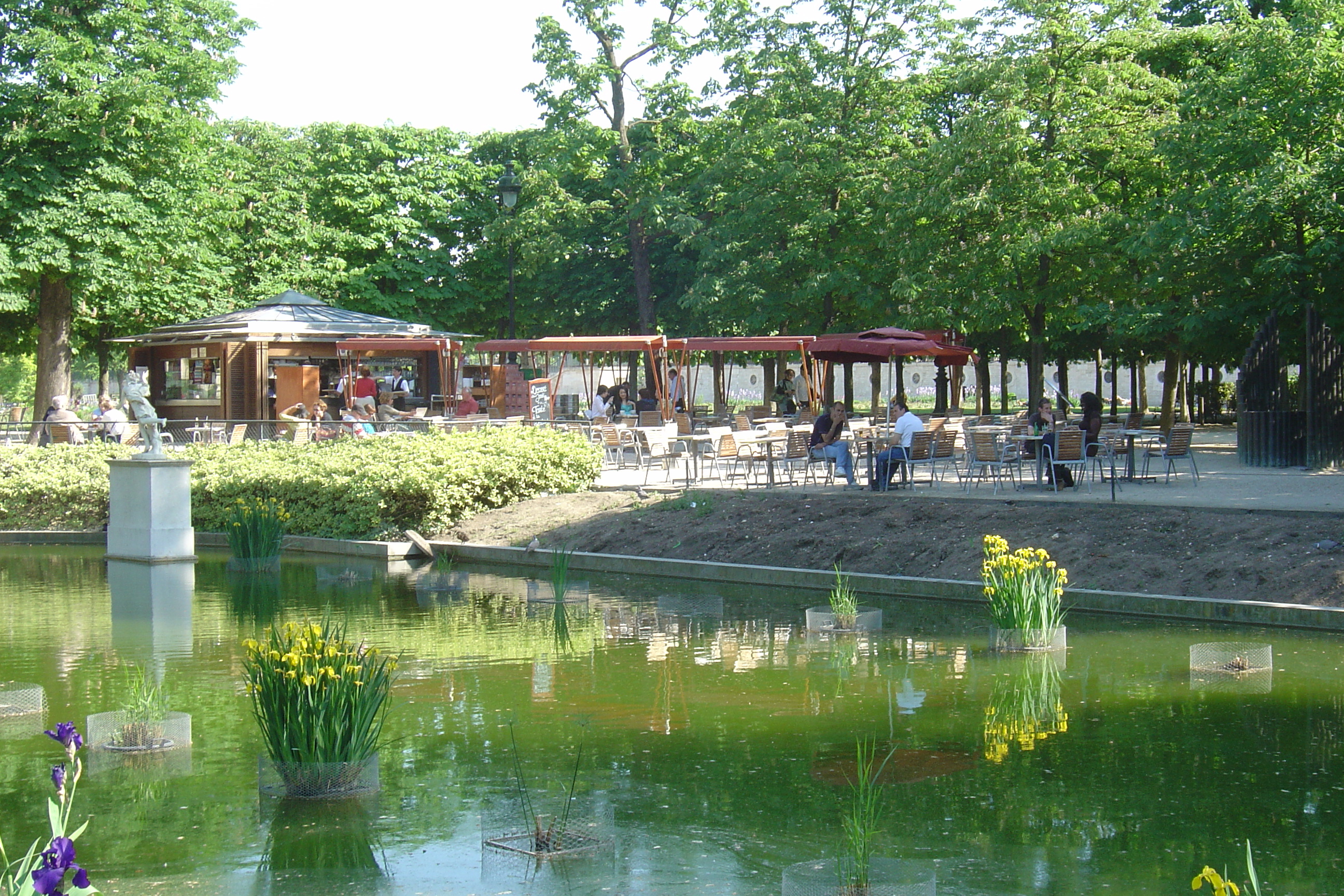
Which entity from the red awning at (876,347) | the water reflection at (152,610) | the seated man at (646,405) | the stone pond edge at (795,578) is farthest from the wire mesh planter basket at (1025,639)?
the seated man at (646,405)

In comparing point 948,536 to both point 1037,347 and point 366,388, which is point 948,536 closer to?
point 1037,347

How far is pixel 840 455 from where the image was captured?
19.3 meters

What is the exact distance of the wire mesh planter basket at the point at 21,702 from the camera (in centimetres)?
855

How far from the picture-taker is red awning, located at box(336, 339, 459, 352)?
3669 cm

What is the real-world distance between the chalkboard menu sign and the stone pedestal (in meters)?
14.1

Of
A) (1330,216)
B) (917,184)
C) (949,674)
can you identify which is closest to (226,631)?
(949,674)

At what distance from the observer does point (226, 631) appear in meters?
11.8

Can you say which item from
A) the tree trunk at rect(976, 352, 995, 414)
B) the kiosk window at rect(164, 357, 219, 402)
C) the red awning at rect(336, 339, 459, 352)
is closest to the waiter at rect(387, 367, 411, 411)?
the red awning at rect(336, 339, 459, 352)

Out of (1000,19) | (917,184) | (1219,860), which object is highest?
(1000,19)

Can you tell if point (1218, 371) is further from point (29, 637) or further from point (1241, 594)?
point (29, 637)

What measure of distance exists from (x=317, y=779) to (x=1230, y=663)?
20.5 ft

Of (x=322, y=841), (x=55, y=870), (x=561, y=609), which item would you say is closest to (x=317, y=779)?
(x=322, y=841)

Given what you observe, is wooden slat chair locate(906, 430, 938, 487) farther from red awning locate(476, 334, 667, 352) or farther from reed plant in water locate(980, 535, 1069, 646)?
red awning locate(476, 334, 667, 352)

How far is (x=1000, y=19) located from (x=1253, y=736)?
2667 cm
